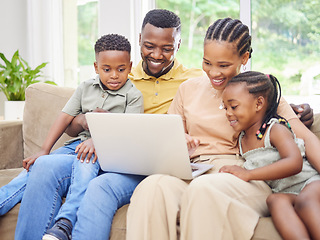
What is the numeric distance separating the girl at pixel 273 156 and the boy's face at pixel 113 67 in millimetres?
492

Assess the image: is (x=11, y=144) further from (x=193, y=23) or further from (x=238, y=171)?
(x=193, y=23)

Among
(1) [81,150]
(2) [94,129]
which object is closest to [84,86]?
(1) [81,150]

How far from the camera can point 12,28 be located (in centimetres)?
352

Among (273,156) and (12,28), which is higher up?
(12,28)

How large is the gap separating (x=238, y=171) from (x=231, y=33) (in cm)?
51

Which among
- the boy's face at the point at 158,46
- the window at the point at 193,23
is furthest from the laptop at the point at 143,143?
the window at the point at 193,23

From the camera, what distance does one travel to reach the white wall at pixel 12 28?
3.47m

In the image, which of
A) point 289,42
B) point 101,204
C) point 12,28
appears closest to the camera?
point 101,204

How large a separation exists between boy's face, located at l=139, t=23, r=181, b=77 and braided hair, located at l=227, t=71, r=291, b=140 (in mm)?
465

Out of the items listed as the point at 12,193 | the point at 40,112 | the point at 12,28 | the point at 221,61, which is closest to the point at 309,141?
the point at 221,61

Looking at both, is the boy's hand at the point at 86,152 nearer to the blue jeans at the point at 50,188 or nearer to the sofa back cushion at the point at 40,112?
the blue jeans at the point at 50,188

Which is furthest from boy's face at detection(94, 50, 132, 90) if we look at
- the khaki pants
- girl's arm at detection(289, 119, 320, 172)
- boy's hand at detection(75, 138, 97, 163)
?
girl's arm at detection(289, 119, 320, 172)

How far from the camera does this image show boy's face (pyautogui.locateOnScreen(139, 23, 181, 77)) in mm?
1869

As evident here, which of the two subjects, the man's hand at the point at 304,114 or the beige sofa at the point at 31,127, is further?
the beige sofa at the point at 31,127
